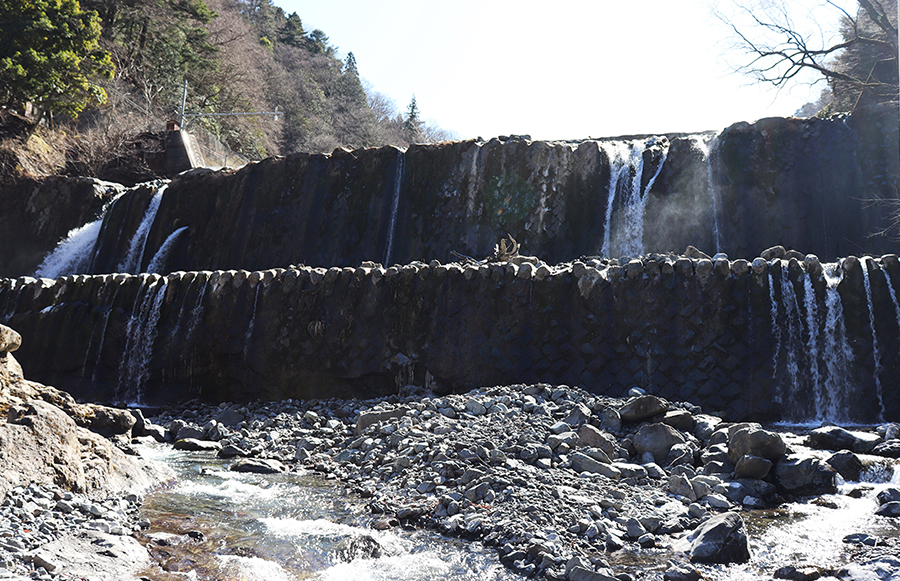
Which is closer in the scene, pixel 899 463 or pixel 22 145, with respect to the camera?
pixel 899 463

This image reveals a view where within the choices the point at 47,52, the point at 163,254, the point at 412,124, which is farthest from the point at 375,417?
the point at 412,124

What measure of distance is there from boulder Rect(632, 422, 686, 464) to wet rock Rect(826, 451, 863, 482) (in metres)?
1.20

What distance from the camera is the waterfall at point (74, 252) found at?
1944 centimetres

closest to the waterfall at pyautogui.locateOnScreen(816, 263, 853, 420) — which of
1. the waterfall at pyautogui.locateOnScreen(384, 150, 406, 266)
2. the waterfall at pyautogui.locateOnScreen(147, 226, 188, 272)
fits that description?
the waterfall at pyautogui.locateOnScreen(384, 150, 406, 266)

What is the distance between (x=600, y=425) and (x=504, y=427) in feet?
3.08

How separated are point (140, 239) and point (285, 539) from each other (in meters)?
16.7

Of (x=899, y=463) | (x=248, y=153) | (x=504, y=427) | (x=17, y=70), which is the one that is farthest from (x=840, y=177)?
(x=248, y=153)

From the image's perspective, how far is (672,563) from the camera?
150 inches

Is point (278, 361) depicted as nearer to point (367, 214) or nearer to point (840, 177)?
point (367, 214)

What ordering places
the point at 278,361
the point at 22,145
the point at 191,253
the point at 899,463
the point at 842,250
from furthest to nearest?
the point at 22,145 < the point at 191,253 < the point at 842,250 < the point at 278,361 < the point at 899,463

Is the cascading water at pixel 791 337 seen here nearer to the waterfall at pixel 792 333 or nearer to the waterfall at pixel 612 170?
the waterfall at pixel 792 333

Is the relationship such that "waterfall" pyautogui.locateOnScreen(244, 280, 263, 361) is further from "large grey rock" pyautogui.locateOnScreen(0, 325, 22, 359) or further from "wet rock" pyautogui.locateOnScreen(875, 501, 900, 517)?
"wet rock" pyautogui.locateOnScreen(875, 501, 900, 517)

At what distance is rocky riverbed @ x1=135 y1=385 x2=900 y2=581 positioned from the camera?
154 inches

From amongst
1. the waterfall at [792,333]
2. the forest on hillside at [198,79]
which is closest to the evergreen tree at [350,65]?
the forest on hillside at [198,79]
